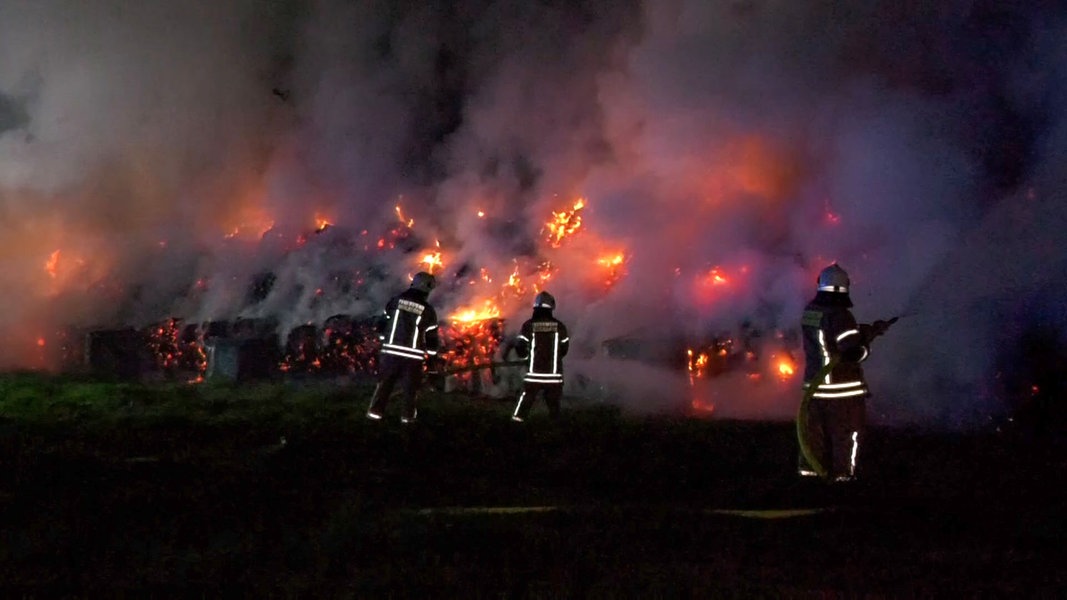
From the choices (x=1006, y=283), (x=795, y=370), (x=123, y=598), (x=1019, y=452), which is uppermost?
(x=1006, y=283)

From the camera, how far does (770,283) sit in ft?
43.5

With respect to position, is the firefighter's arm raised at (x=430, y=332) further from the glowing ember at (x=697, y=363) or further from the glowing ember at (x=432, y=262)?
the glowing ember at (x=432, y=262)

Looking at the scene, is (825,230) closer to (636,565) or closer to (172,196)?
(636,565)

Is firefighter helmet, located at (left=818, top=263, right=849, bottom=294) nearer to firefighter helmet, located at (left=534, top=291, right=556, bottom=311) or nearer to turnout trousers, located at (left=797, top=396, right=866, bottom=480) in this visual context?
turnout trousers, located at (left=797, top=396, right=866, bottom=480)

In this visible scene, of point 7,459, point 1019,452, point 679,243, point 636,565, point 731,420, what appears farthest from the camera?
point 679,243

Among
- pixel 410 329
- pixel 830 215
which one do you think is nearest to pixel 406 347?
pixel 410 329

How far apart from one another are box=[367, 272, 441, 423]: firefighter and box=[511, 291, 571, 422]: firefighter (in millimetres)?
1045

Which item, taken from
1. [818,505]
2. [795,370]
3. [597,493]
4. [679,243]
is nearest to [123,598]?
[597,493]

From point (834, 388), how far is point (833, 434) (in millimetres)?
355

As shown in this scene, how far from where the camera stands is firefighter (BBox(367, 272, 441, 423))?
30.7ft

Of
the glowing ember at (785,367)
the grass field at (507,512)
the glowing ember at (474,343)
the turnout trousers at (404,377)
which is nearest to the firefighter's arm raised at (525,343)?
the grass field at (507,512)

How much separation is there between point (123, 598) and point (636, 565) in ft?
7.70

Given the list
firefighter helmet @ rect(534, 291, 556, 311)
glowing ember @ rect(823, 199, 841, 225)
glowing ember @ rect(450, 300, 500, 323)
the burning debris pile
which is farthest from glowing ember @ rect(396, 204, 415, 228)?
firefighter helmet @ rect(534, 291, 556, 311)

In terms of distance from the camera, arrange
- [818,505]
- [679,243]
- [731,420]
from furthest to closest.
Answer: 1. [679,243]
2. [731,420]
3. [818,505]
